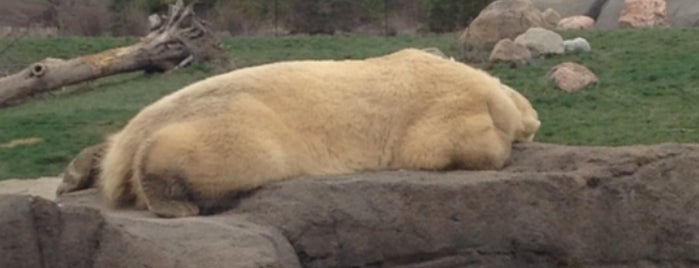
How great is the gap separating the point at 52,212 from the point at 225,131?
98 centimetres

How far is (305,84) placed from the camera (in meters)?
6.23

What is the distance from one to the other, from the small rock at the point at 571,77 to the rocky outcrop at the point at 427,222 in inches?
463

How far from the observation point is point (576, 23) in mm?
27844

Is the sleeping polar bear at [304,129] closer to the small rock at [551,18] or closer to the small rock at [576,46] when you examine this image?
the small rock at [576,46]

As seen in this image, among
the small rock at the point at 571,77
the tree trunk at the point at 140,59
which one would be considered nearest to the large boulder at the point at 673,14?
the small rock at the point at 571,77

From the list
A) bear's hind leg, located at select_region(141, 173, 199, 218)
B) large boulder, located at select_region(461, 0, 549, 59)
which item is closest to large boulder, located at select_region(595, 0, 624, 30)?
large boulder, located at select_region(461, 0, 549, 59)

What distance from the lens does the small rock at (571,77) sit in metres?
18.4

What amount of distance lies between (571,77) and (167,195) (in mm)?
13408

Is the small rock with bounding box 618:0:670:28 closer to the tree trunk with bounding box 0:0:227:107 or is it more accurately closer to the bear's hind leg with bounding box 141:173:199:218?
the tree trunk with bounding box 0:0:227:107

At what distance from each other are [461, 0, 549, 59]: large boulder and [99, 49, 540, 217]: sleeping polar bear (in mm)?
15187

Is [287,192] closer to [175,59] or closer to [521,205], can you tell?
[521,205]

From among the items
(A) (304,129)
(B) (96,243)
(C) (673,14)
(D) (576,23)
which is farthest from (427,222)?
(C) (673,14)

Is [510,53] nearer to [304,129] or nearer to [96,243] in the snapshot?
[304,129]

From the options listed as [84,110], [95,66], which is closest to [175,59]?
[95,66]
